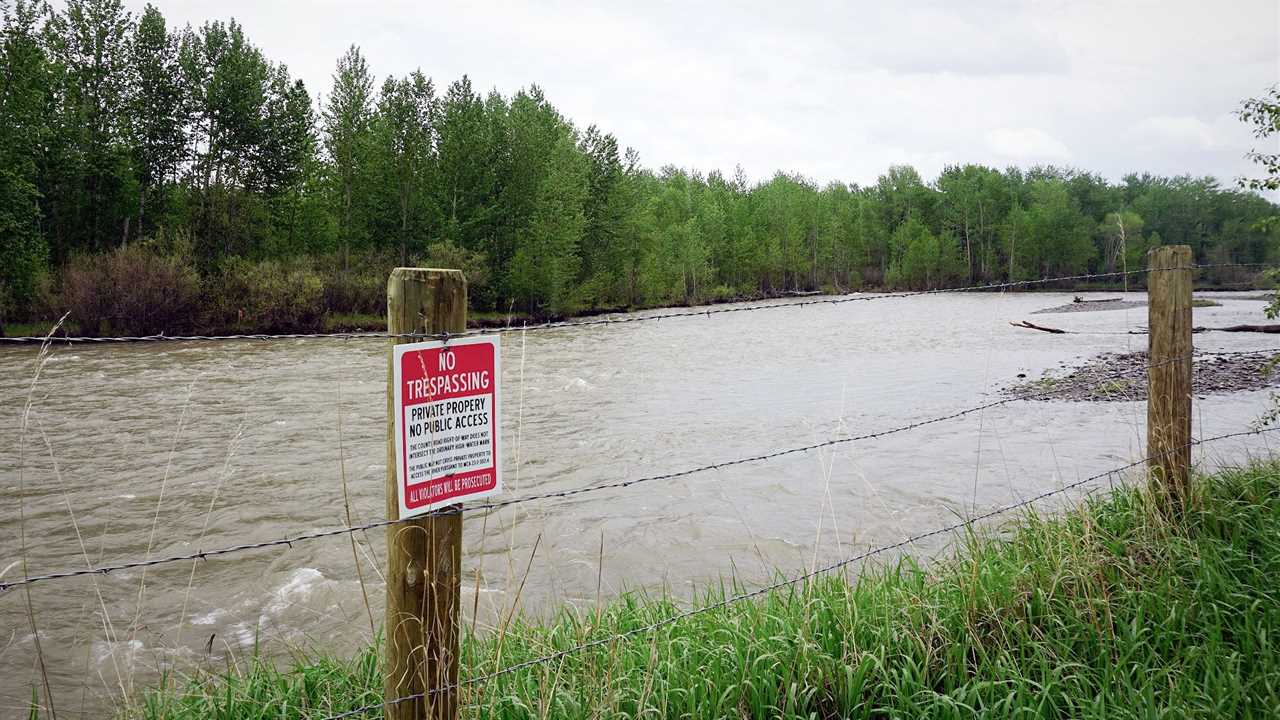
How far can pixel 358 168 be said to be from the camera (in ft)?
171

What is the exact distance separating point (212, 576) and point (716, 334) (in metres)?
32.5

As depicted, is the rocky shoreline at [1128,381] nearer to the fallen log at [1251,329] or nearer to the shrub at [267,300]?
the fallen log at [1251,329]

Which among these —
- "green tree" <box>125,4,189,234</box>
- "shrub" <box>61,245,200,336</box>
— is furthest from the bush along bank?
"green tree" <box>125,4,189,234</box>

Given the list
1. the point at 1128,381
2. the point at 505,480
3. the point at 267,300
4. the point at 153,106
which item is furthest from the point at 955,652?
the point at 153,106

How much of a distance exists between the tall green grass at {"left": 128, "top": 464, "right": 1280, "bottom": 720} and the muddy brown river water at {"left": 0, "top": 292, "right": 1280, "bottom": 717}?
0.57 meters

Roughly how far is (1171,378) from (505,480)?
7.84 m

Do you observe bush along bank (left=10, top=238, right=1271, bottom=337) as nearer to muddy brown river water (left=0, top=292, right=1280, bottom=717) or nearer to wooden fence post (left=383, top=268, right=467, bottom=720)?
muddy brown river water (left=0, top=292, right=1280, bottom=717)

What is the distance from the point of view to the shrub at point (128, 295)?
3316 cm

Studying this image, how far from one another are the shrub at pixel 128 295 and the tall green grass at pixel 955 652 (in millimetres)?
34285

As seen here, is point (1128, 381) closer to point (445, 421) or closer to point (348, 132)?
point (445, 421)

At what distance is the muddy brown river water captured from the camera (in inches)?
276

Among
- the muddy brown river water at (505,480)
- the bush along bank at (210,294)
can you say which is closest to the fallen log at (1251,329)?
the bush along bank at (210,294)

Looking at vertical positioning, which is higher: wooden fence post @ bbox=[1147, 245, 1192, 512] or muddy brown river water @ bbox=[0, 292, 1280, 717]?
wooden fence post @ bbox=[1147, 245, 1192, 512]

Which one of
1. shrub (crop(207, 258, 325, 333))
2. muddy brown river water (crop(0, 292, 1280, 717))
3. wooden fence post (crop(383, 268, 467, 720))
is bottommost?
muddy brown river water (crop(0, 292, 1280, 717))
